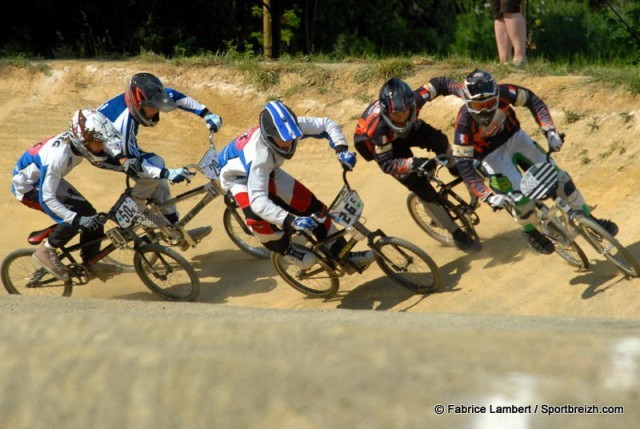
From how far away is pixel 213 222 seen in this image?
10547 millimetres

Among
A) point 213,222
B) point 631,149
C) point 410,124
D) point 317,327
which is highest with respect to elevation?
point 317,327

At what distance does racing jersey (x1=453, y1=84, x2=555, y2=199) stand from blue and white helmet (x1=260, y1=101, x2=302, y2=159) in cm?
134

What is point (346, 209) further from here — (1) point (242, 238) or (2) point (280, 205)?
(1) point (242, 238)

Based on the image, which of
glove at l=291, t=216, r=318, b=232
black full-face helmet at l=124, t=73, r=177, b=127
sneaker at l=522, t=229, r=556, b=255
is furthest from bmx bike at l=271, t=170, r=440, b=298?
black full-face helmet at l=124, t=73, r=177, b=127

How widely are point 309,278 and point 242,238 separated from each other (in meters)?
1.41

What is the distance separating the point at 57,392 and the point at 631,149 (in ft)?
25.0

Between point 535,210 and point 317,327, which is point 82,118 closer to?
point 535,210

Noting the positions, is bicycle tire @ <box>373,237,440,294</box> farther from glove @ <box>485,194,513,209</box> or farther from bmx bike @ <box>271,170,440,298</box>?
glove @ <box>485,194,513,209</box>

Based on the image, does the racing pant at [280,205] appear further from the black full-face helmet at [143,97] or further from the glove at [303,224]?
the black full-face helmet at [143,97]

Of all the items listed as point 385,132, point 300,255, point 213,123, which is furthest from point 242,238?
point 385,132

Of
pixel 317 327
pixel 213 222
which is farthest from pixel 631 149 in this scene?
pixel 317 327

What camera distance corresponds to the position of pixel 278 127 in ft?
25.2

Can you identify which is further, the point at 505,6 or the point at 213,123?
the point at 505,6

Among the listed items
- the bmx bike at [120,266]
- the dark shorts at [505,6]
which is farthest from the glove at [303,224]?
the dark shorts at [505,6]
